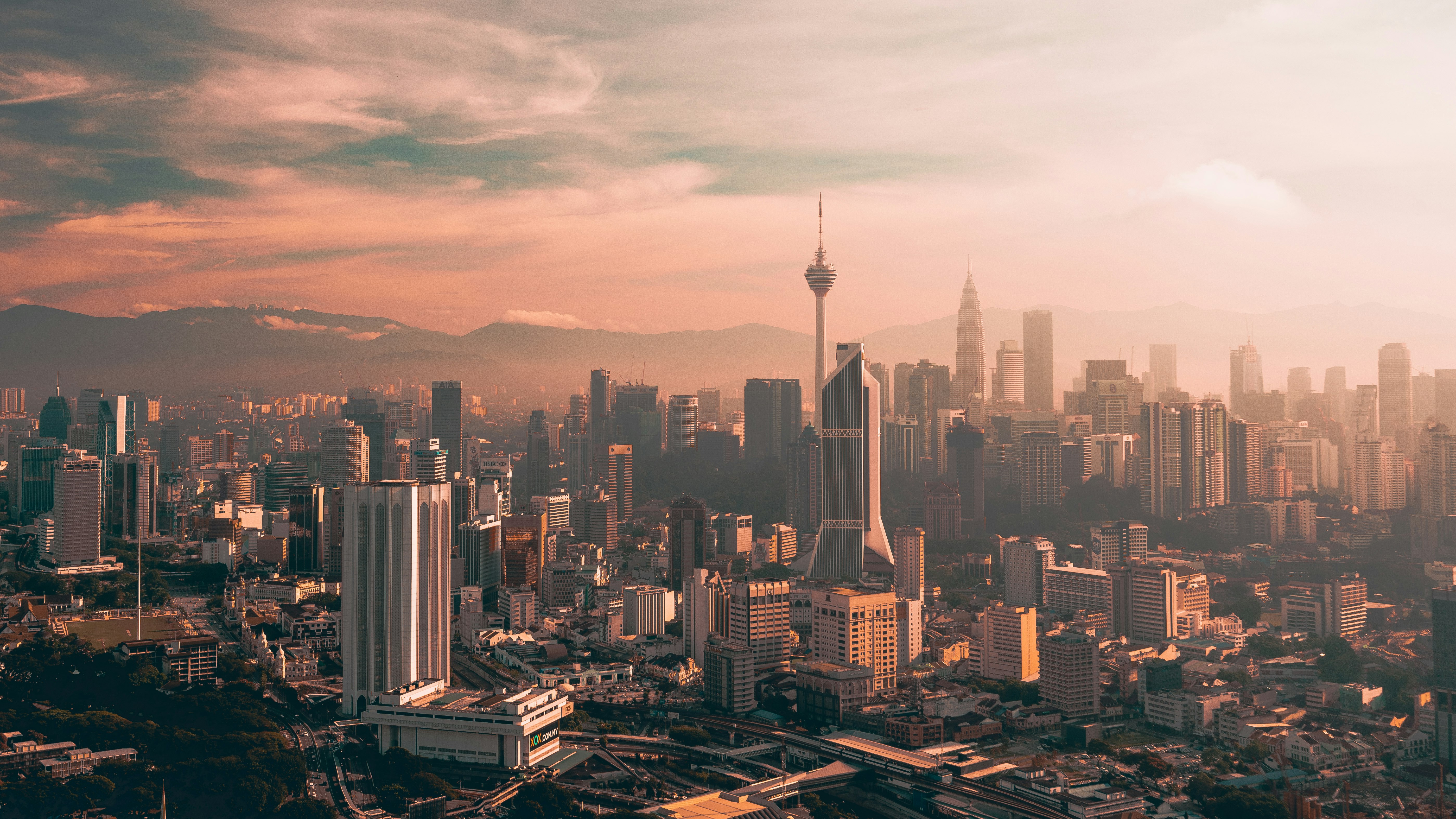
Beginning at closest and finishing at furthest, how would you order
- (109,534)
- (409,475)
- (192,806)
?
(192,806)
(109,534)
(409,475)

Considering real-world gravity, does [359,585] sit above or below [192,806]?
above

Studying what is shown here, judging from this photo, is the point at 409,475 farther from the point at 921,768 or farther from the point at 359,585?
the point at 921,768

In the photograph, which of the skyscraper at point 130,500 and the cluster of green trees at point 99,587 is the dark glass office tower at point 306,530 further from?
the skyscraper at point 130,500

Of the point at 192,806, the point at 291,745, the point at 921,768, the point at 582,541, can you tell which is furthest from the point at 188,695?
the point at 582,541

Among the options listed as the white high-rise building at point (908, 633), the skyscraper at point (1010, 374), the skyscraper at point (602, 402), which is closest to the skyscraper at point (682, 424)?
the skyscraper at point (602, 402)

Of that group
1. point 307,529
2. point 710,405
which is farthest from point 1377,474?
point 710,405

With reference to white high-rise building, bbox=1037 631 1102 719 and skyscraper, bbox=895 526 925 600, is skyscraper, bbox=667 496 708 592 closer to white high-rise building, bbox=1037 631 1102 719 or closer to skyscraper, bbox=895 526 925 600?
skyscraper, bbox=895 526 925 600

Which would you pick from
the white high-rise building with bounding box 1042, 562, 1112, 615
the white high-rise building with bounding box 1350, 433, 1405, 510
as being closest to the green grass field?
the white high-rise building with bounding box 1042, 562, 1112, 615

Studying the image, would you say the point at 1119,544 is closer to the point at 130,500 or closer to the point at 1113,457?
the point at 1113,457
